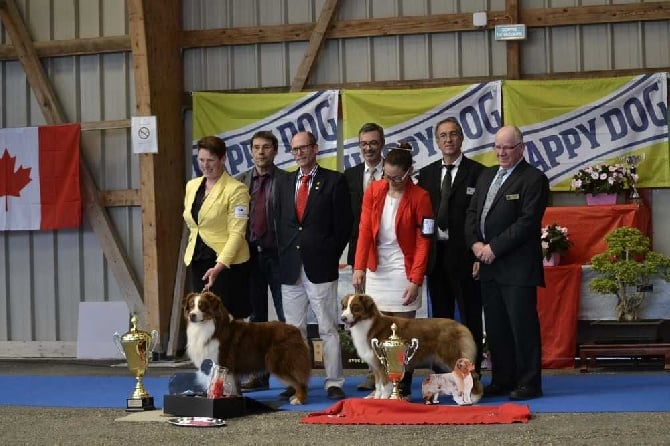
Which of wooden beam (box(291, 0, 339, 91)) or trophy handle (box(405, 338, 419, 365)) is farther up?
wooden beam (box(291, 0, 339, 91))

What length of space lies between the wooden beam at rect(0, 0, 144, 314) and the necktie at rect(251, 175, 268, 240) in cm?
318

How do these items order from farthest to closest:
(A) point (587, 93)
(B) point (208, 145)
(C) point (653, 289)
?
(A) point (587, 93) < (C) point (653, 289) < (B) point (208, 145)

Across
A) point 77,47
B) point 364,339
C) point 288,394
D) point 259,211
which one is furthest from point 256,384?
point 77,47

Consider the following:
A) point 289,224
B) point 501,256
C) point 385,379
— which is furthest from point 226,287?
point 501,256

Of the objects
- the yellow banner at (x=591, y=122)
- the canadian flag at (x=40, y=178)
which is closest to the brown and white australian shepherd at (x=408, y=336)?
the yellow banner at (x=591, y=122)

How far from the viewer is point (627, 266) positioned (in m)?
8.11

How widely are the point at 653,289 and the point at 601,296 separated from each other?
1.23 ft

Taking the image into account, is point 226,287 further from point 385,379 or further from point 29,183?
point 29,183

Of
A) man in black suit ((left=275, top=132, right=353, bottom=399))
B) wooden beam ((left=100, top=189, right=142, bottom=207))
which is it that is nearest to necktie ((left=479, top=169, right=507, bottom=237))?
man in black suit ((left=275, top=132, right=353, bottom=399))

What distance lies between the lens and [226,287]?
21.6ft

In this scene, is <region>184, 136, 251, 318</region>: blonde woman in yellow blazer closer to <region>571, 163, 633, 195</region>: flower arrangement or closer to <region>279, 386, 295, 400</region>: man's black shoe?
<region>279, 386, 295, 400</region>: man's black shoe

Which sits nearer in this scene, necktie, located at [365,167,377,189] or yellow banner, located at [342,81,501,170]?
necktie, located at [365,167,377,189]

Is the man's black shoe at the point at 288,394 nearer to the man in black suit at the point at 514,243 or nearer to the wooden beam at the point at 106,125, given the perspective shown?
the man in black suit at the point at 514,243

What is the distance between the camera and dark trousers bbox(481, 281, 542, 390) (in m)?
6.32
